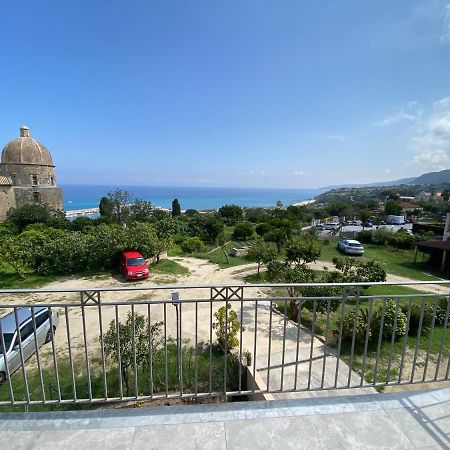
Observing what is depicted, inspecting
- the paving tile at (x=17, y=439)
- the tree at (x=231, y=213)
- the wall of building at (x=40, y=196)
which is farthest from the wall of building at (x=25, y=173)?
the paving tile at (x=17, y=439)

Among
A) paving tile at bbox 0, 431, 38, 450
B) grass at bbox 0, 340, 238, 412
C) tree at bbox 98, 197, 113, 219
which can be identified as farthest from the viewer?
tree at bbox 98, 197, 113, 219

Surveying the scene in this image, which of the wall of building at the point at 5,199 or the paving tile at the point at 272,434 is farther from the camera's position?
the wall of building at the point at 5,199

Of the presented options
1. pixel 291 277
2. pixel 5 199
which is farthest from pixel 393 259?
pixel 5 199

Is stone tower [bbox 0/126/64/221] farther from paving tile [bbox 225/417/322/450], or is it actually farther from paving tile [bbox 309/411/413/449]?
paving tile [bbox 309/411/413/449]

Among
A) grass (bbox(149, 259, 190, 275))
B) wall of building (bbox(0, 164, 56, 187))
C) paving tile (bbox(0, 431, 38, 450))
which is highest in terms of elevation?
wall of building (bbox(0, 164, 56, 187))

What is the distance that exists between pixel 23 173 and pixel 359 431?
1596 inches

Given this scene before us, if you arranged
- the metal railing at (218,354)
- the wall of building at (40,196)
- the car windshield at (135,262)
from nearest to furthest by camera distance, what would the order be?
the metal railing at (218,354) < the car windshield at (135,262) < the wall of building at (40,196)

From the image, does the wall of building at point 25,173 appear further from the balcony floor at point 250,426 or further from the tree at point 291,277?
the balcony floor at point 250,426

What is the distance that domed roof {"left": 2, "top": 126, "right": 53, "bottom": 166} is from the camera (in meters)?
33.1

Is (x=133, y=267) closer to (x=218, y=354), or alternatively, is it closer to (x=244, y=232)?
(x=218, y=354)

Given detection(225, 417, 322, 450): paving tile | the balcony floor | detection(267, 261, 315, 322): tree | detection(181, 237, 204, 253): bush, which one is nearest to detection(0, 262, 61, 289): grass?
detection(181, 237, 204, 253): bush

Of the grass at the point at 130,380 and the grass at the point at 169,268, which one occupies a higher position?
the grass at the point at 130,380

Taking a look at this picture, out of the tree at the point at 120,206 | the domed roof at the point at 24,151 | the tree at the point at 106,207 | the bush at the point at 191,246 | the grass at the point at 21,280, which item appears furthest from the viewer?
the tree at the point at 106,207

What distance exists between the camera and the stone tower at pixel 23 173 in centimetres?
3241
